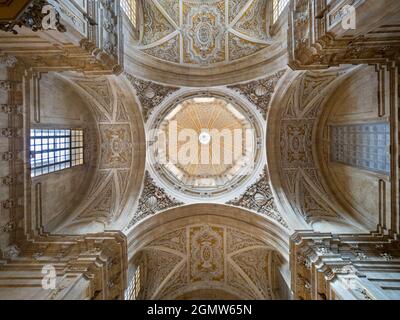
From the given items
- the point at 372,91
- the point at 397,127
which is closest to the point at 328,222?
the point at 397,127

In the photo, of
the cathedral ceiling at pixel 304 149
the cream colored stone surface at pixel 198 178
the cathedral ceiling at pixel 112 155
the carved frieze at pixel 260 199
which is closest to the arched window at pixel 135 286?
the cream colored stone surface at pixel 198 178

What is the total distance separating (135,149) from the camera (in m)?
16.6

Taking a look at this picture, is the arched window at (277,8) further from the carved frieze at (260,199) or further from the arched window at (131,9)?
the carved frieze at (260,199)

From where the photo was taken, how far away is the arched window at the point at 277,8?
1416 cm

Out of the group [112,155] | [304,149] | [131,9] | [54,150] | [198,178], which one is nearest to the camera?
[54,150]

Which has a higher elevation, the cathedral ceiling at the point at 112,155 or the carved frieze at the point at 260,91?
the carved frieze at the point at 260,91

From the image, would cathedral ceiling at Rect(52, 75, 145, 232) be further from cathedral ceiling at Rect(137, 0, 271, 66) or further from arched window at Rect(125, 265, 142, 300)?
arched window at Rect(125, 265, 142, 300)

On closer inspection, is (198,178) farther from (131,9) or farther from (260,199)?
(131,9)

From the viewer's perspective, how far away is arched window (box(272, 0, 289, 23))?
558 inches

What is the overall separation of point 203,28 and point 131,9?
13.9 ft

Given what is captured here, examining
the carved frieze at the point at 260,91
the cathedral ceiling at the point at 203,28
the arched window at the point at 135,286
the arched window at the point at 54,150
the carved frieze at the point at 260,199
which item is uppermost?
the cathedral ceiling at the point at 203,28

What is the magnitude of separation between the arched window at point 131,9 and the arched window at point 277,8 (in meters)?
8.04

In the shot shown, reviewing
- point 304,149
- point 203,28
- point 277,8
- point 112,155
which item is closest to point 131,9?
point 203,28

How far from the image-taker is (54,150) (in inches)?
543
